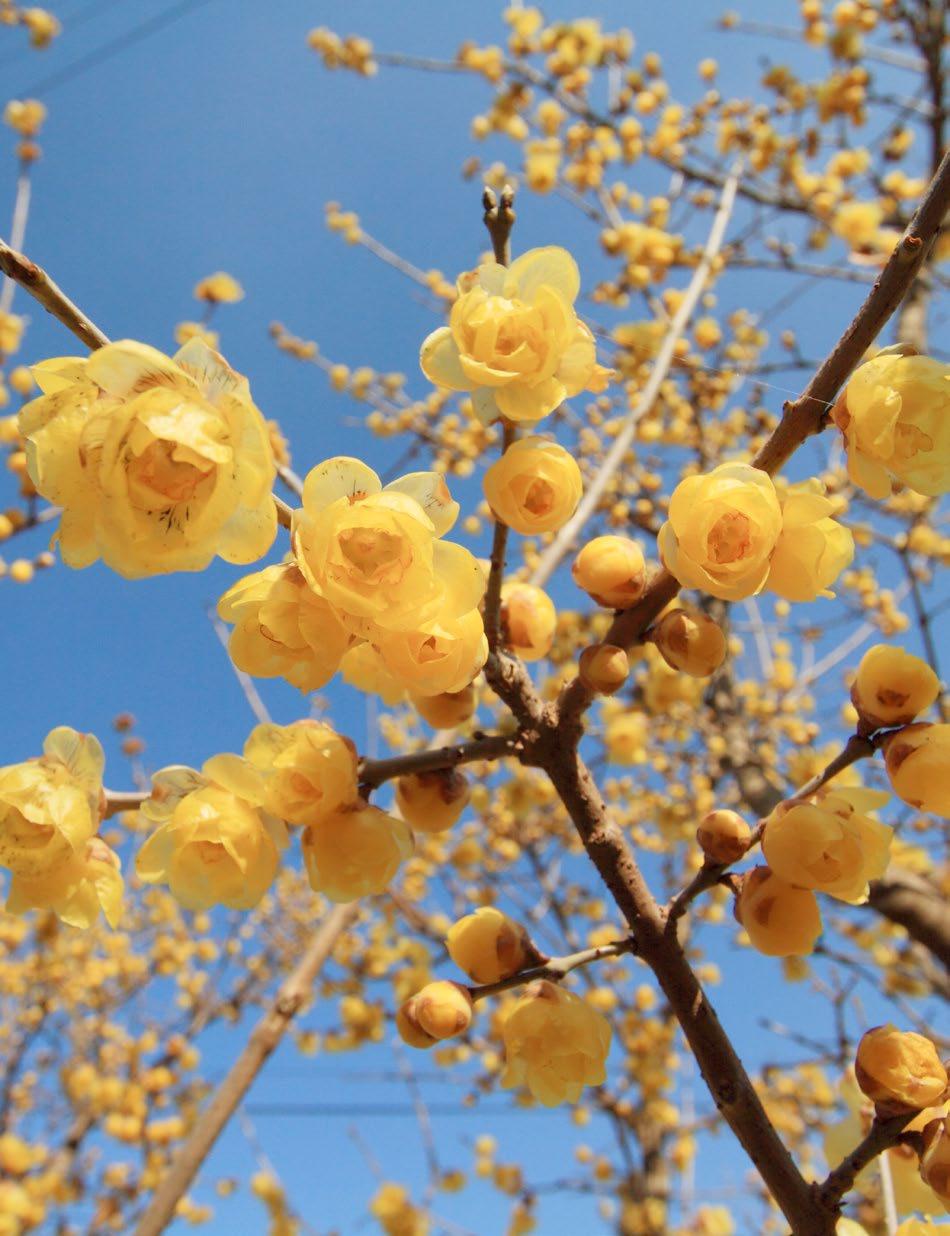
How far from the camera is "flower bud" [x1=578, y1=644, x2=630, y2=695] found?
1.13 metres

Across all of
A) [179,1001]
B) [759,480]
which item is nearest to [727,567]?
[759,480]

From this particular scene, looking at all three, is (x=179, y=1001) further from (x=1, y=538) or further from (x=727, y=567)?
(x=727, y=567)

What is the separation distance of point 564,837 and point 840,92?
4970 millimetres

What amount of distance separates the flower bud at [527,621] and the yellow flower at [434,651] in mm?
372

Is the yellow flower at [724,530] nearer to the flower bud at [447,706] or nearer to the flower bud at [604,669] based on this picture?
the flower bud at [604,669]

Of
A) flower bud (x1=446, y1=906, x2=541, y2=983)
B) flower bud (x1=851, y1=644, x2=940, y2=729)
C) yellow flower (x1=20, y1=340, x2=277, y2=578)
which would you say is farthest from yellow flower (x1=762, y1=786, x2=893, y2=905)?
yellow flower (x1=20, y1=340, x2=277, y2=578)

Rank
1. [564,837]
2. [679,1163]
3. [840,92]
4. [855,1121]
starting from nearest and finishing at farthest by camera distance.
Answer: [855,1121] → [840,92] → [679,1163] → [564,837]

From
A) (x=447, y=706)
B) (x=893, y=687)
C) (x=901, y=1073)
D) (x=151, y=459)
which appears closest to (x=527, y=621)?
(x=447, y=706)

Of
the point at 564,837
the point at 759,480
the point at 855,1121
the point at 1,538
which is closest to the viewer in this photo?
the point at 759,480

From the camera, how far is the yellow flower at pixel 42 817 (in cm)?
110

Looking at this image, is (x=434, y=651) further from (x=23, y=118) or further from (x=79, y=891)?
(x=23, y=118)

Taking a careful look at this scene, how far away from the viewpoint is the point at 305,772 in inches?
42.1

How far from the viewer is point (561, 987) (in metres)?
1.20

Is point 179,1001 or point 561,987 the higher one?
point 179,1001
